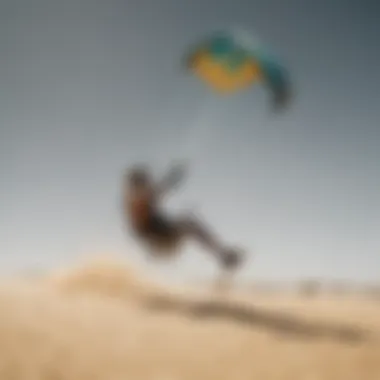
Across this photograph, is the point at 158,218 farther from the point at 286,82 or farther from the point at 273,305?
the point at 273,305

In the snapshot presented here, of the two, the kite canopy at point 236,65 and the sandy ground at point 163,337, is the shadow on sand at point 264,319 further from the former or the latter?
the kite canopy at point 236,65

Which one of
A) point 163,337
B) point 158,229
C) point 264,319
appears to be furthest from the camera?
point 264,319

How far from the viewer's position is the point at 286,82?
5016 millimetres

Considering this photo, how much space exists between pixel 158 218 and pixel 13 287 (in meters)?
1.51

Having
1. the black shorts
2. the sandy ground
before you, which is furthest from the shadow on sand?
the black shorts

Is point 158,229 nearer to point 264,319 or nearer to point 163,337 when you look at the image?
point 163,337

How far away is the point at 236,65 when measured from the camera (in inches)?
205

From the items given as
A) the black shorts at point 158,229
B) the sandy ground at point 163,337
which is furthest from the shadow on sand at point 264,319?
the black shorts at point 158,229

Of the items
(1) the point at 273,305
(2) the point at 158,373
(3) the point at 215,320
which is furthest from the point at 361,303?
(2) the point at 158,373

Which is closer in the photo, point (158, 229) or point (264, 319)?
point (158, 229)

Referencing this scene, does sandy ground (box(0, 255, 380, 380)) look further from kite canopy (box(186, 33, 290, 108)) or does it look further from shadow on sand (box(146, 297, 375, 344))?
kite canopy (box(186, 33, 290, 108))

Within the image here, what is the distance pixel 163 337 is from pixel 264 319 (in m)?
1.35

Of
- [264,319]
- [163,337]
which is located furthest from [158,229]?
[264,319]

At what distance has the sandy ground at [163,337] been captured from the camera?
4539mm
